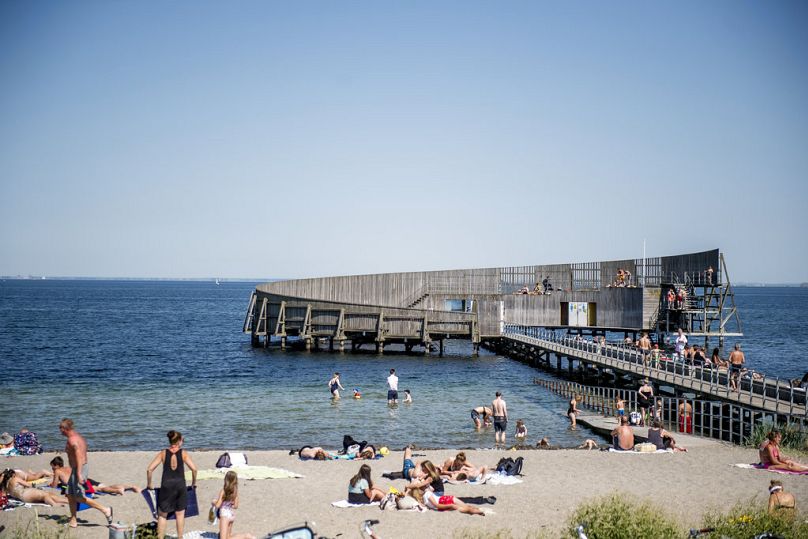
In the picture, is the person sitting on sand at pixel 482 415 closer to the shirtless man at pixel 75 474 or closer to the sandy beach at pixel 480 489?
the sandy beach at pixel 480 489

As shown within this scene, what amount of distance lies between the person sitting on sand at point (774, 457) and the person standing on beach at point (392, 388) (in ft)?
55.2

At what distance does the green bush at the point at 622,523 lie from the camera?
13180 millimetres

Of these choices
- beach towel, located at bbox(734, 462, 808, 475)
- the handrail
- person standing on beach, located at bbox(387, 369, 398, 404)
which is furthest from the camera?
person standing on beach, located at bbox(387, 369, 398, 404)

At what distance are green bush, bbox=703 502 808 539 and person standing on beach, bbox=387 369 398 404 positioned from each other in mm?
20710

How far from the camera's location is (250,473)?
1980 cm

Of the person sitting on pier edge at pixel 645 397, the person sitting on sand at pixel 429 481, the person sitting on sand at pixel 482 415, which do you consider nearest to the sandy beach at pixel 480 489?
the person sitting on sand at pixel 429 481

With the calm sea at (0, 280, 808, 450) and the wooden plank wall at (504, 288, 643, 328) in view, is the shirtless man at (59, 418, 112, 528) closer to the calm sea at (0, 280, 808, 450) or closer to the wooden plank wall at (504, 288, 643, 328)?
the calm sea at (0, 280, 808, 450)

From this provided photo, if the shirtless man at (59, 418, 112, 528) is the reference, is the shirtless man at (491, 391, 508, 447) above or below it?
below

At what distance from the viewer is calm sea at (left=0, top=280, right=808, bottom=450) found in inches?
1143

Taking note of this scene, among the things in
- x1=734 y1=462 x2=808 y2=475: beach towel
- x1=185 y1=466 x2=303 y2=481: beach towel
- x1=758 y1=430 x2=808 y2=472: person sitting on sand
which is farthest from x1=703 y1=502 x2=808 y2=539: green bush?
x1=185 y1=466 x2=303 y2=481: beach towel

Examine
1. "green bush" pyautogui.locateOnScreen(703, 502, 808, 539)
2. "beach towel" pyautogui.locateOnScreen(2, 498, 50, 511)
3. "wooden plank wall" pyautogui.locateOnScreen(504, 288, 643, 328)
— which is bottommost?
"beach towel" pyautogui.locateOnScreen(2, 498, 50, 511)

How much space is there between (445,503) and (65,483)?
7.51m

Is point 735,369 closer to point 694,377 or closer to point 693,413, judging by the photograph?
point 694,377

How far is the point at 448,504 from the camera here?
54.2ft
